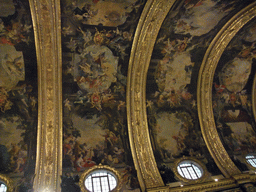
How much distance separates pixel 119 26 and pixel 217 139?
27.0ft

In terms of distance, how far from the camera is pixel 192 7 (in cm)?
1016

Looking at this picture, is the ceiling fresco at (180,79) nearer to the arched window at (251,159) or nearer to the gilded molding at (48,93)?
the arched window at (251,159)

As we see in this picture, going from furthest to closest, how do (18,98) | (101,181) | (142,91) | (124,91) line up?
(142,91), (124,91), (18,98), (101,181)

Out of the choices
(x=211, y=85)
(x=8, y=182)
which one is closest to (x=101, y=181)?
(x=8, y=182)

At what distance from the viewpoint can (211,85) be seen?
520 inches

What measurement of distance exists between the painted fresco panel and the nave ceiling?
7cm

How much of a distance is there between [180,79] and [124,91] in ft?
10.9

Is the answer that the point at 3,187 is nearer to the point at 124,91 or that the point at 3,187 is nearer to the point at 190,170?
the point at 124,91

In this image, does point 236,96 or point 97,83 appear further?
point 236,96

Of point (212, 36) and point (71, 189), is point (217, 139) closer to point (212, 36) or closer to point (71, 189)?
Answer: point (212, 36)

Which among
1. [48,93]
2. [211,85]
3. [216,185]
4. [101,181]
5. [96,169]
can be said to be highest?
[211,85]

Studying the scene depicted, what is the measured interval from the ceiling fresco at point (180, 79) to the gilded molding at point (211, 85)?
0.27m

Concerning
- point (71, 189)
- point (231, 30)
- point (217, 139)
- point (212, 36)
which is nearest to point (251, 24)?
point (231, 30)

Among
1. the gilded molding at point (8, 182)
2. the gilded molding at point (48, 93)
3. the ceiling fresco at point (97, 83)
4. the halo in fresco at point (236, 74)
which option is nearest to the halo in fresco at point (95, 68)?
the ceiling fresco at point (97, 83)
